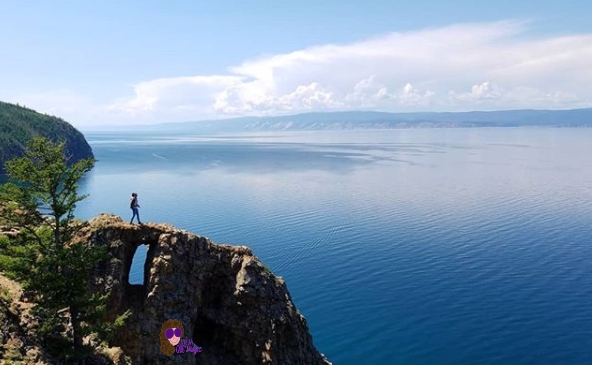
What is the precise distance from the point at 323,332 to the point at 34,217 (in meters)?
42.9

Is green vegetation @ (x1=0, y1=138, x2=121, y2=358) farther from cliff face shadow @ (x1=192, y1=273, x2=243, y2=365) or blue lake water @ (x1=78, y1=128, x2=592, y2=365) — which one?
blue lake water @ (x1=78, y1=128, x2=592, y2=365)

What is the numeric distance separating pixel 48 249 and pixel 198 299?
1375 cm

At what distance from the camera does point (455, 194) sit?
493 ft

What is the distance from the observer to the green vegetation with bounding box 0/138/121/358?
92.4 ft

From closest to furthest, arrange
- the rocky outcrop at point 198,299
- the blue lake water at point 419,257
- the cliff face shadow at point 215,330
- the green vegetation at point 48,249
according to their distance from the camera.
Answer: the green vegetation at point 48,249 < the rocky outcrop at point 198,299 < the cliff face shadow at point 215,330 < the blue lake water at point 419,257

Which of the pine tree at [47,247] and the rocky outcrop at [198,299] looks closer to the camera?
the pine tree at [47,247]

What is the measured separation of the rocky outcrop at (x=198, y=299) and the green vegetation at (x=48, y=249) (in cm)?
590

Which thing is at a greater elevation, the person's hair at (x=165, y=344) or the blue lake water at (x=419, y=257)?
the person's hair at (x=165, y=344)

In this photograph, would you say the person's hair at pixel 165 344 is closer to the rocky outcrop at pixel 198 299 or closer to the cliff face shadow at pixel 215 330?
the rocky outcrop at pixel 198 299

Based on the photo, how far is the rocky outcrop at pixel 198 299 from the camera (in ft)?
121

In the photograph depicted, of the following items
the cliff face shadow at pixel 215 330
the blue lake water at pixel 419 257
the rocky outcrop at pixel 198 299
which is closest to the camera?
the rocky outcrop at pixel 198 299

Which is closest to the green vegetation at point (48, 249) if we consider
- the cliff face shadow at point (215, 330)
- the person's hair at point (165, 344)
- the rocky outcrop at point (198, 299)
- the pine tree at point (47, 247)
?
the pine tree at point (47, 247)

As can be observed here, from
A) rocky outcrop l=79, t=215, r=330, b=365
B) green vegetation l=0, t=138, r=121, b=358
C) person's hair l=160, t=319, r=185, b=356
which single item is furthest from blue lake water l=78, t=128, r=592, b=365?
green vegetation l=0, t=138, r=121, b=358

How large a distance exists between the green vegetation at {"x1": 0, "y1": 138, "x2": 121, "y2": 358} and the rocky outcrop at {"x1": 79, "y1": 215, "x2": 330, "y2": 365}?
590cm
